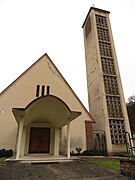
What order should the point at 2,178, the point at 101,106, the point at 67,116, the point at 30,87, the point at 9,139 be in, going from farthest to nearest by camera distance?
the point at 101,106
the point at 30,87
the point at 9,139
the point at 67,116
the point at 2,178

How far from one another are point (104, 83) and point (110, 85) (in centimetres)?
79

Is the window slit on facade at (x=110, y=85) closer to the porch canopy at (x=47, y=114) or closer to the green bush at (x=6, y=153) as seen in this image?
the porch canopy at (x=47, y=114)

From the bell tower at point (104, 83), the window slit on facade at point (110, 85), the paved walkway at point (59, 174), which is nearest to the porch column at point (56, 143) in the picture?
the bell tower at point (104, 83)

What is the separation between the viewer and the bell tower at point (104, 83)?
13.9m

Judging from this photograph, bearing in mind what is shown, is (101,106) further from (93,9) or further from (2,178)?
(93,9)

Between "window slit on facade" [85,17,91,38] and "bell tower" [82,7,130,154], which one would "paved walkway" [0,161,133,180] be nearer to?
"bell tower" [82,7,130,154]

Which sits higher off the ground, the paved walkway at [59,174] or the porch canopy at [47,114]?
the porch canopy at [47,114]

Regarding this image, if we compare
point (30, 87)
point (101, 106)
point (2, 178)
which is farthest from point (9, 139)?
point (101, 106)

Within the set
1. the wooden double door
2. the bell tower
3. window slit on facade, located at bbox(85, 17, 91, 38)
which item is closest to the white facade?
the wooden double door

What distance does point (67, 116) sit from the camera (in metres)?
9.66

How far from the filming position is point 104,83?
15.8m

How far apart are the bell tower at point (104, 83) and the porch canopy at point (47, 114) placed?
5.38 metres

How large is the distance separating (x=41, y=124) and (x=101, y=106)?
6.63 meters

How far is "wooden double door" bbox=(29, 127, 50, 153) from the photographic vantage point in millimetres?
11641
